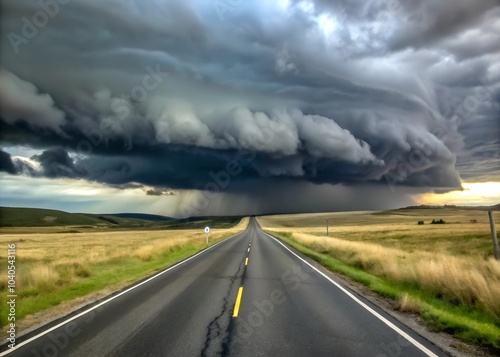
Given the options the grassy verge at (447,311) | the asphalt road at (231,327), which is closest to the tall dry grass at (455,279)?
the grassy verge at (447,311)

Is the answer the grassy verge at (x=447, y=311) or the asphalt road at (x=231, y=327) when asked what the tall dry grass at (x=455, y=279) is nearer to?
the grassy verge at (x=447, y=311)

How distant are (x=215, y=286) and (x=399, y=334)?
23.3 feet

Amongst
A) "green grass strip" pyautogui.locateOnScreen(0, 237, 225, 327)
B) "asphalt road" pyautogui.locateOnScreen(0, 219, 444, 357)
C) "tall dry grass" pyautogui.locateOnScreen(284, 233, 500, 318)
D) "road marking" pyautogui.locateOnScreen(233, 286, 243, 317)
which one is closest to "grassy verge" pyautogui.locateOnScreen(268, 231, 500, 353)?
"tall dry grass" pyautogui.locateOnScreen(284, 233, 500, 318)

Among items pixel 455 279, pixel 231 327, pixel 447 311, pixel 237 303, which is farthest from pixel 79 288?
pixel 455 279

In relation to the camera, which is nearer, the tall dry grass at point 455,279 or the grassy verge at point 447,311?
the grassy verge at point 447,311

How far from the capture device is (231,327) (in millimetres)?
7562

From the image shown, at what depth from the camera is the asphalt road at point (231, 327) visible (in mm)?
6262

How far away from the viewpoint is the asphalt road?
20.5 feet

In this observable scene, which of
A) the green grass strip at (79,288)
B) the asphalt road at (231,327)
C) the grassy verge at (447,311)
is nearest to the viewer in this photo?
the asphalt road at (231,327)

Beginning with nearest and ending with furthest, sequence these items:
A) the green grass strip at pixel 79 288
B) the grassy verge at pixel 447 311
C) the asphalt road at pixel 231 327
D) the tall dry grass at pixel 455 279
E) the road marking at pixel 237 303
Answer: the asphalt road at pixel 231 327, the grassy verge at pixel 447 311, the road marking at pixel 237 303, the tall dry grass at pixel 455 279, the green grass strip at pixel 79 288

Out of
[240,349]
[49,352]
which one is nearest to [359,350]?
[240,349]

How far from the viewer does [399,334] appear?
7117mm

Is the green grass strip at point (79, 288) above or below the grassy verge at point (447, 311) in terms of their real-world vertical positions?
above

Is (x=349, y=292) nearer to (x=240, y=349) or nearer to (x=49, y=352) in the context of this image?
(x=240, y=349)
